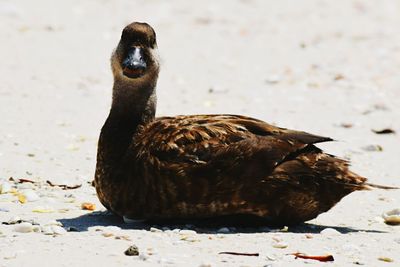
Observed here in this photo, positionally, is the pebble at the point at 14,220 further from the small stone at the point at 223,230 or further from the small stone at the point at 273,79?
the small stone at the point at 273,79

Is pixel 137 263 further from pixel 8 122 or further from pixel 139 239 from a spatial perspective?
pixel 8 122

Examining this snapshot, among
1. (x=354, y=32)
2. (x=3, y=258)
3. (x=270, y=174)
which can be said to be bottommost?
(x=3, y=258)

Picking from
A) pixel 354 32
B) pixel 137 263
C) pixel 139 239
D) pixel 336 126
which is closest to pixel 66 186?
pixel 139 239

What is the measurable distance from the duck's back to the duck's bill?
0.47 metres

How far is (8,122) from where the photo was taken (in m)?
9.78

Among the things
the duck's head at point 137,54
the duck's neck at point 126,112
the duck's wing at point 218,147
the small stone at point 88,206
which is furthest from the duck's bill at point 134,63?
the small stone at point 88,206

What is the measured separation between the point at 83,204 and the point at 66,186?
488 mm

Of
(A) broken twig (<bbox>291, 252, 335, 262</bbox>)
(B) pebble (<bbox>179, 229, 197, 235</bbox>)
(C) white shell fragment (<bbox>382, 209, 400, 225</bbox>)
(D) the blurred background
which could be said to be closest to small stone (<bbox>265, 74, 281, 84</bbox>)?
(D) the blurred background

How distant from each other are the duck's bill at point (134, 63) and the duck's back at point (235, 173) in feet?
1.54

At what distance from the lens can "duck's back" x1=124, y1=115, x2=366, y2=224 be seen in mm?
6641

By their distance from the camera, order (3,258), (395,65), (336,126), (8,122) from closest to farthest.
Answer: (3,258), (8,122), (336,126), (395,65)

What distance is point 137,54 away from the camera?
7102 millimetres

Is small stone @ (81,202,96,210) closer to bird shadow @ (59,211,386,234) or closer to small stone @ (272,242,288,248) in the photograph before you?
bird shadow @ (59,211,386,234)

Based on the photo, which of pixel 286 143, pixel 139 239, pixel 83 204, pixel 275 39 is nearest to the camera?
pixel 139 239
